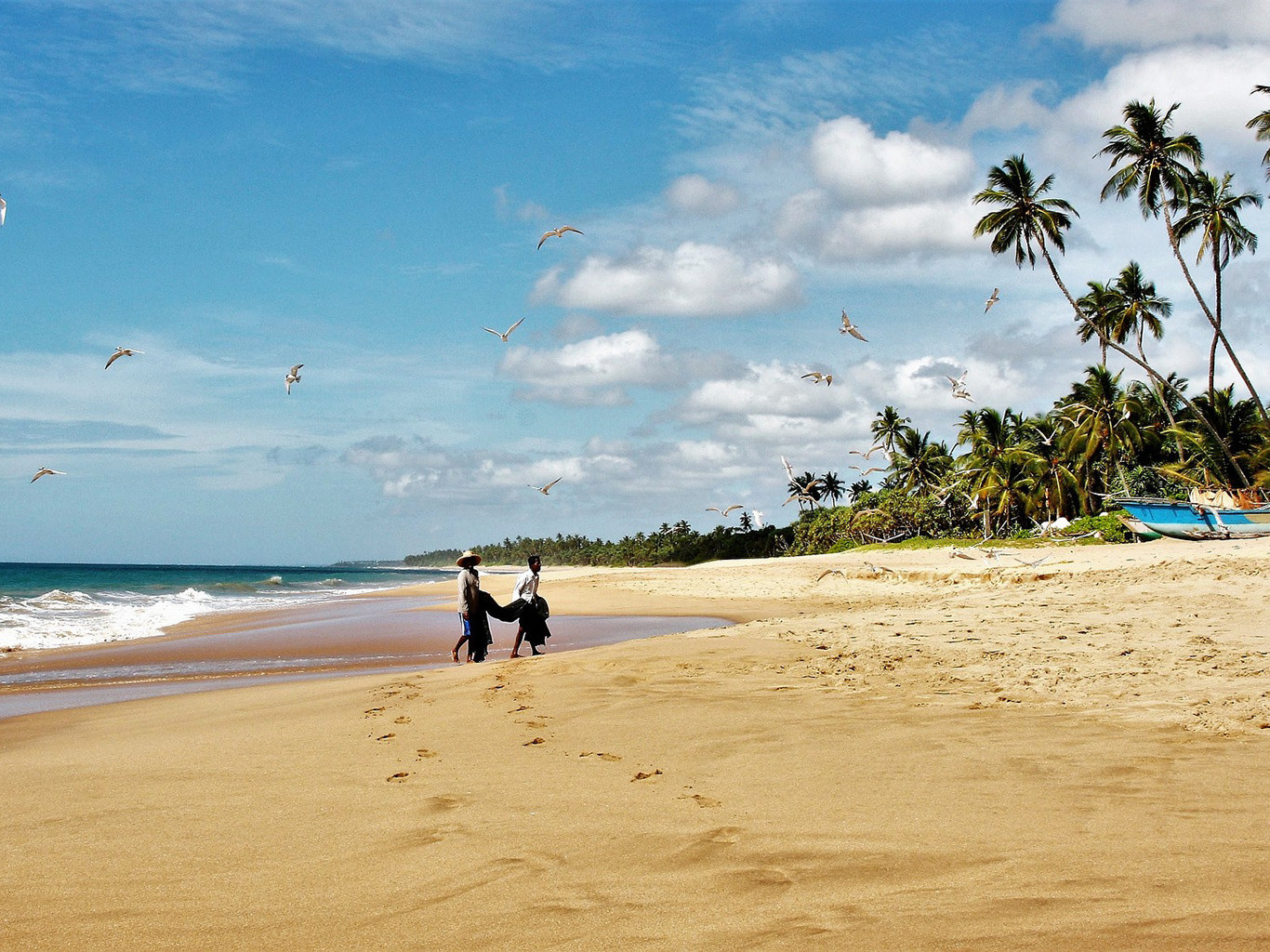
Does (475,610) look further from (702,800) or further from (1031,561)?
(1031,561)

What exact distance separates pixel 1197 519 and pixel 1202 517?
68 cm

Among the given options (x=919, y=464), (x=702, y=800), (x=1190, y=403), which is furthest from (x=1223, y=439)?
(x=702, y=800)

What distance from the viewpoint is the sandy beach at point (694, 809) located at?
3.49 meters

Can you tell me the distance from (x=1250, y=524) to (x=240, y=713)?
98.1 feet

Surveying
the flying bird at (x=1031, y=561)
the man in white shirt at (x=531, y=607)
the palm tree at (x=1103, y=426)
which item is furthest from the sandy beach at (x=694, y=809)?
the palm tree at (x=1103, y=426)

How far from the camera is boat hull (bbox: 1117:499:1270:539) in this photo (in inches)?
1067

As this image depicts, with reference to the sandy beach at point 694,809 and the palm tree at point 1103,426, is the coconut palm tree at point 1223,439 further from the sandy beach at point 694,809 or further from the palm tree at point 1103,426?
the sandy beach at point 694,809

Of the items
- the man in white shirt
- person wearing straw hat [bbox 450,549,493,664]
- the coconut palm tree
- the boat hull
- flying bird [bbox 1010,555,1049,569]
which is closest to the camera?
person wearing straw hat [bbox 450,549,493,664]

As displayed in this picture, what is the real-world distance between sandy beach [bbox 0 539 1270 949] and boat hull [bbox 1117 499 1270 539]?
827 inches

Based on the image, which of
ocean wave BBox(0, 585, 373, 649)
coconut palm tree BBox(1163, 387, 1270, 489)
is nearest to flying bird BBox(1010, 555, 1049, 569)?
coconut palm tree BBox(1163, 387, 1270, 489)

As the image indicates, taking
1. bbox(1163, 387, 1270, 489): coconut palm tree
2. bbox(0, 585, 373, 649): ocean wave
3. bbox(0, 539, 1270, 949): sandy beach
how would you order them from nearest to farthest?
bbox(0, 539, 1270, 949): sandy beach < bbox(0, 585, 373, 649): ocean wave < bbox(1163, 387, 1270, 489): coconut palm tree

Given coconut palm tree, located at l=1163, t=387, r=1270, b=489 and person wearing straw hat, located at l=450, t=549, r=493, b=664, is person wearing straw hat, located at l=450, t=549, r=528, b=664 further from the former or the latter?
coconut palm tree, located at l=1163, t=387, r=1270, b=489

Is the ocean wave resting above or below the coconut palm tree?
below

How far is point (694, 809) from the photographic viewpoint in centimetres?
482
